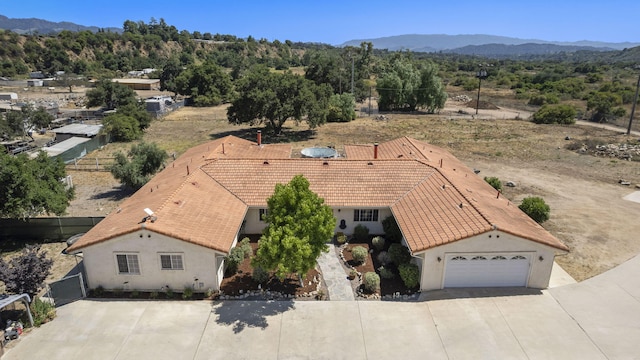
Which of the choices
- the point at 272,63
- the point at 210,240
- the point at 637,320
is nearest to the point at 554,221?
the point at 637,320

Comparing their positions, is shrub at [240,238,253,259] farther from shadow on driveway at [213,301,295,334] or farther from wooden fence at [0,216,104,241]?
wooden fence at [0,216,104,241]

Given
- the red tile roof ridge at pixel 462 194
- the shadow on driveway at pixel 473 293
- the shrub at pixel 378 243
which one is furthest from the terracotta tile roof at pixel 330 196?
the shadow on driveway at pixel 473 293

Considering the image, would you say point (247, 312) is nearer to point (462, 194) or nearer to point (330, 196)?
point (330, 196)

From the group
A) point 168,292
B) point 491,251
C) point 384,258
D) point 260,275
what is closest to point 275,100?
point 384,258

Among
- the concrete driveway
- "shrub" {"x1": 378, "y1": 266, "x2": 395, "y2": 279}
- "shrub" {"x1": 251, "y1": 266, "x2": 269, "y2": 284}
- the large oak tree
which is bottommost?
the concrete driveway

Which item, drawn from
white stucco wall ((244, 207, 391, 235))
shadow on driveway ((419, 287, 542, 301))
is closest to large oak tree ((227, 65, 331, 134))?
white stucco wall ((244, 207, 391, 235))

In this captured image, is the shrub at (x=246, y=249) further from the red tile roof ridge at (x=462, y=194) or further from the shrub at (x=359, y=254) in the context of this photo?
the red tile roof ridge at (x=462, y=194)
